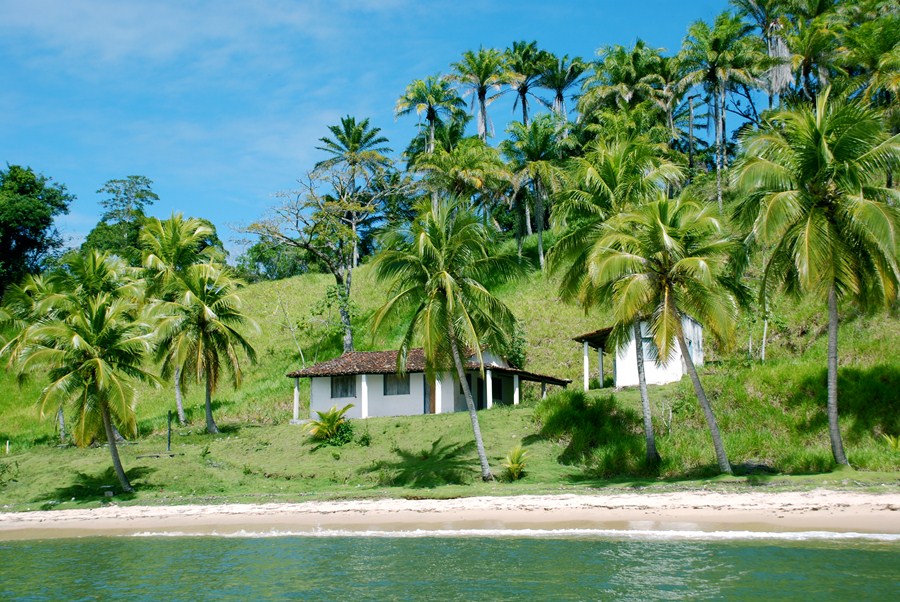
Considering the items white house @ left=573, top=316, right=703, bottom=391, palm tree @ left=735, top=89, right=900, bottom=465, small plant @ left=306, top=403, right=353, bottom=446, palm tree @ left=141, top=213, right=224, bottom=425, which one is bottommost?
small plant @ left=306, top=403, right=353, bottom=446

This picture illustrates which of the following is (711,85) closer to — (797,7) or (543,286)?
(797,7)

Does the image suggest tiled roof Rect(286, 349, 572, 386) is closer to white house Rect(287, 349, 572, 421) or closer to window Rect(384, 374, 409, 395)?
white house Rect(287, 349, 572, 421)

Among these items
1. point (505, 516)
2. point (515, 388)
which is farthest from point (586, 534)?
point (515, 388)

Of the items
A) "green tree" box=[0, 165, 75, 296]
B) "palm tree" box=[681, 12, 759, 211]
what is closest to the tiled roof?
"palm tree" box=[681, 12, 759, 211]

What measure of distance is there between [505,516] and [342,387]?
17.7 meters

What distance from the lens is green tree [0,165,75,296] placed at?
2202 inches

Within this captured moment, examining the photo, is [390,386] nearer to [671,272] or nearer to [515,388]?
[515,388]

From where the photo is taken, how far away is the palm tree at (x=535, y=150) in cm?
4900

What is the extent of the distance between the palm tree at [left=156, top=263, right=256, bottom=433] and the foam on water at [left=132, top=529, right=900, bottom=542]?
42.1 ft

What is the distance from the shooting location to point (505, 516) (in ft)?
69.5

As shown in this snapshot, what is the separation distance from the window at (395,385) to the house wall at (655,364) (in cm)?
1006

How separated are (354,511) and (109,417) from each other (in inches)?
419

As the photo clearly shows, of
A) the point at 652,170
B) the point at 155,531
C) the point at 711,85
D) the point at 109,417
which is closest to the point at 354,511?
the point at 155,531

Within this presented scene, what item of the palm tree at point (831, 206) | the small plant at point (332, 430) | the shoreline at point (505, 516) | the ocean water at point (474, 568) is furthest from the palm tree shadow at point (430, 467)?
the palm tree at point (831, 206)
